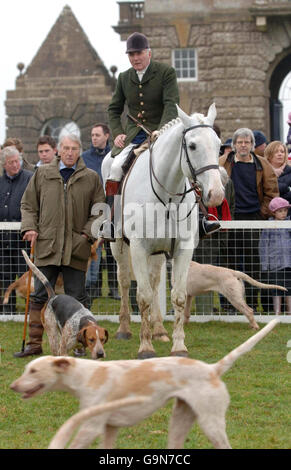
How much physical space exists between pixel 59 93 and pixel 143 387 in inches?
1086

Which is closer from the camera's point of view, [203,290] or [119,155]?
[119,155]

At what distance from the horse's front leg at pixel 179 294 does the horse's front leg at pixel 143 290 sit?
24 cm

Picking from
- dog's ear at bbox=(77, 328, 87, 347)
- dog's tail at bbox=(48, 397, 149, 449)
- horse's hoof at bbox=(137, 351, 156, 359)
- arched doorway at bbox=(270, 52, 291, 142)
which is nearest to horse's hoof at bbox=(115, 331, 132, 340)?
horse's hoof at bbox=(137, 351, 156, 359)

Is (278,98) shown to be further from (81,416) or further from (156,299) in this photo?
(81,416)

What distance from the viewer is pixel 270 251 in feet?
35.1

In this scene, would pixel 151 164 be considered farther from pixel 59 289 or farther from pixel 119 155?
pixel 59 289

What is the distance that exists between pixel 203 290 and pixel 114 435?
5.70 meters

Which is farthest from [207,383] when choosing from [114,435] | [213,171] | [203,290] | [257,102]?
[257,102]

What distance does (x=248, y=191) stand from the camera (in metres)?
11.1

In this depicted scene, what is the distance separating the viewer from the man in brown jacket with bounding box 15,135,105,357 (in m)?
8.64

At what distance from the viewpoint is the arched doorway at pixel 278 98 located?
25.9m

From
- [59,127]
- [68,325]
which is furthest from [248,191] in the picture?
[59,127]
